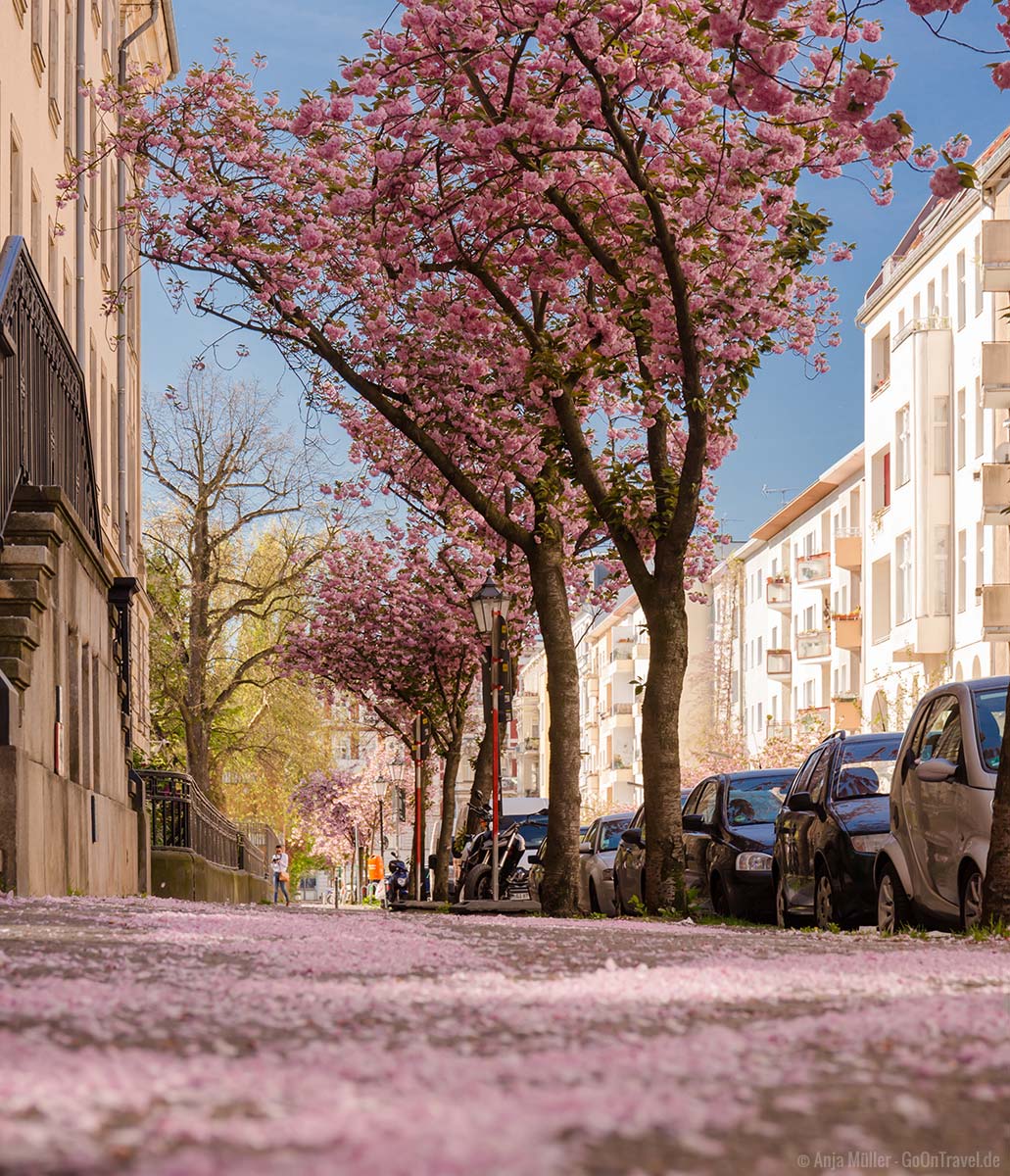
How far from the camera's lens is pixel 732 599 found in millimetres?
94562

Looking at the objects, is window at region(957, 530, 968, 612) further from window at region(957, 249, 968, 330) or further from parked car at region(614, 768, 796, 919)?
parked car at region(614, 768, 796, 919)

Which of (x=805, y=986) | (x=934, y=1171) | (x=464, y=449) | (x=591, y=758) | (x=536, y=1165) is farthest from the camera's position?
(x=591, y=758)

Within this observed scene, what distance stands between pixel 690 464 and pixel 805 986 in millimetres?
11467

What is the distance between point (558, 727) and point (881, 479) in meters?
43.1

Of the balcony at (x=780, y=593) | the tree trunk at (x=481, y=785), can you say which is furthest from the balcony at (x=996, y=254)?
the balcony at (x=780, y=593)

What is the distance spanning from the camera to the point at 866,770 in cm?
1547

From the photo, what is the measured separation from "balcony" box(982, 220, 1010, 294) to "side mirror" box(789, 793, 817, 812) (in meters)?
29.5

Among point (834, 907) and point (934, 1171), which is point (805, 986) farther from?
point (834, 907)

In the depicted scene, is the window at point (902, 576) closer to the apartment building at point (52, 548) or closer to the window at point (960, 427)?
the window at point (960, 427)

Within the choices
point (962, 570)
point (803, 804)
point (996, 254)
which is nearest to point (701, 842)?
point (803, 804)

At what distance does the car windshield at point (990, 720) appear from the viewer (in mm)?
11992

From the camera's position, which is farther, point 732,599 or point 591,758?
point 591,758

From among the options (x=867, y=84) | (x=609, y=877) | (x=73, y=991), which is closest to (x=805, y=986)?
(x=73, y=991)

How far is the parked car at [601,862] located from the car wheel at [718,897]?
15.4 feet
